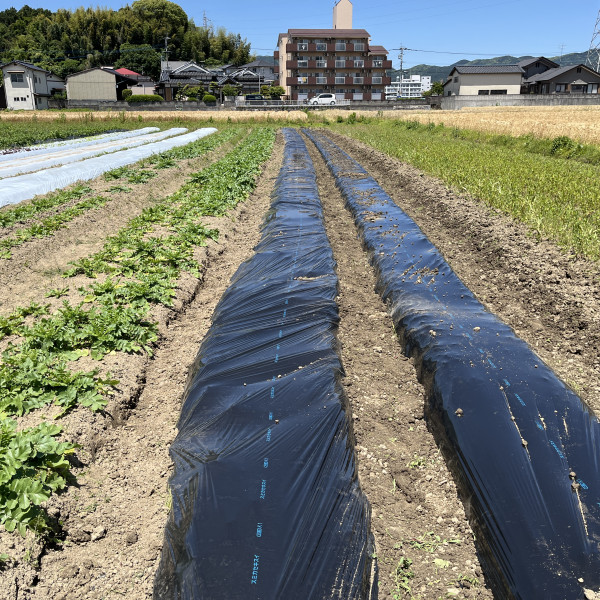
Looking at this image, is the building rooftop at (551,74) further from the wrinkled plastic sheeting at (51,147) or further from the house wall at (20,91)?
the house wall at (20,91)

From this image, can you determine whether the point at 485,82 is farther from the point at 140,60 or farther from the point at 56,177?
the point at 56,177

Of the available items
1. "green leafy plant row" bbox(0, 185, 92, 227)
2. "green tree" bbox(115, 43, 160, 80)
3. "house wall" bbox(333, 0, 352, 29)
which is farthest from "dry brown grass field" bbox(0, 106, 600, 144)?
"house wall" bbox(333, 0, 352, 29)

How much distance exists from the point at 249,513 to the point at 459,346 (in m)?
2.58

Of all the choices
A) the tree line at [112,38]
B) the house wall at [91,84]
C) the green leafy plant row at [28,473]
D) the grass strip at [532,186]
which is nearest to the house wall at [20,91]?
the house wall at [91,84]

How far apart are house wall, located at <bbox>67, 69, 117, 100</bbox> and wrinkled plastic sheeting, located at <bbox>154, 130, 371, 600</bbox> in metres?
66.0

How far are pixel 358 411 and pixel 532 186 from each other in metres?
8.22

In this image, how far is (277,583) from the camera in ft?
7.43

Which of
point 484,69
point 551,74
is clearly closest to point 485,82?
point 484,69

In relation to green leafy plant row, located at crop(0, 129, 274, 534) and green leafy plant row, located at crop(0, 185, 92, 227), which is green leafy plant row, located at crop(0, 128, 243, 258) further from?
green leafy plant row, located at crop(0, 129, 274, 534)

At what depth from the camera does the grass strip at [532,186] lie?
23.7 feet

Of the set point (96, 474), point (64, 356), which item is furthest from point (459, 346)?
point (64, 356)

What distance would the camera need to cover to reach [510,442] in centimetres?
321

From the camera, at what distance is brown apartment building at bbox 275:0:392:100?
63156mm

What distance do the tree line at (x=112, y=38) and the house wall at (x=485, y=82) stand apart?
4656cm
